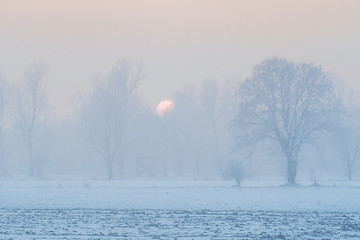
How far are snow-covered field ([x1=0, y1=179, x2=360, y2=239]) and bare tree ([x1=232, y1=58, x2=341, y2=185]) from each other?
8.96 meters

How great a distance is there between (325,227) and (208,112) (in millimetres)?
76426

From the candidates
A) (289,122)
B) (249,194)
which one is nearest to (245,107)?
(289,122)

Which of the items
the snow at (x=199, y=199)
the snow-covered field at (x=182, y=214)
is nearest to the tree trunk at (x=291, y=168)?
the snow at (x=199, y=199)

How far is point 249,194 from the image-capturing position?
1711 inches

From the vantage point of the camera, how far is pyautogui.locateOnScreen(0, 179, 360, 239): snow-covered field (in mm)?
22953

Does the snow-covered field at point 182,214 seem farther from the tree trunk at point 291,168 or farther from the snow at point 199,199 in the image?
the tree trunk at point 291,168

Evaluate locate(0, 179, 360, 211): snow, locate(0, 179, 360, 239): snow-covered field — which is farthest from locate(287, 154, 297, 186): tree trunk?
locate(0, 179, 360, 239): snow-covered field

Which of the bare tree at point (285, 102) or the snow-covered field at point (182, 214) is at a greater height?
the bare tree at point (285, 102)

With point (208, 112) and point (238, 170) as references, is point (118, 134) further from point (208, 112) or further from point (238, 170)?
point (238, 170)

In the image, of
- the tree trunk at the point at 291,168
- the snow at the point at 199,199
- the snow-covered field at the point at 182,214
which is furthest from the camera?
the tree trunk at the point at 291,168

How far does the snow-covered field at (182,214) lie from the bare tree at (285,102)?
8961mm

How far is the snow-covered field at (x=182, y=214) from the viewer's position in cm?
2295

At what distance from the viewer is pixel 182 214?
99.5 feet

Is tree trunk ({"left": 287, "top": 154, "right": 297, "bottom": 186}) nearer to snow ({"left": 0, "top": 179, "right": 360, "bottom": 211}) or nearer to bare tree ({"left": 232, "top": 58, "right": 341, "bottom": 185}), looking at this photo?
bare tree ({"left": 232, "top": 58, "right": 341, "bottom": 185})
